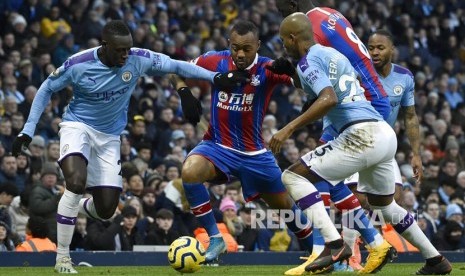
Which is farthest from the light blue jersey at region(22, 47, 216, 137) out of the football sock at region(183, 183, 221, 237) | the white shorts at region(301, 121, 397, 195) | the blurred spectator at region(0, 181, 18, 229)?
the blurred spectator at region(0, 181, 18, 229)

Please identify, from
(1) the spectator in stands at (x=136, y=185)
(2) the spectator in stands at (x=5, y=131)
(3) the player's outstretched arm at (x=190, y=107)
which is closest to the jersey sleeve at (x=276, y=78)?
(3) the player's outstretched arm at (x=190, y=107)

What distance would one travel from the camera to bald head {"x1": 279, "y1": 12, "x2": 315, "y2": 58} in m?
11.8

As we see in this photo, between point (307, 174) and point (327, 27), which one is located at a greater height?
point (327, 27)

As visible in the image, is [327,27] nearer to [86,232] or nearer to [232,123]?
[232,123]

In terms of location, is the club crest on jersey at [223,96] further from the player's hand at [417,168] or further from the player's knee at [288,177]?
the player's hand at [417,168]

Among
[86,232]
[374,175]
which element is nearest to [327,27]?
[374,175]

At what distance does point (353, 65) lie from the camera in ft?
42.6

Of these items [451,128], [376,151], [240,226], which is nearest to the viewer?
[376,151]

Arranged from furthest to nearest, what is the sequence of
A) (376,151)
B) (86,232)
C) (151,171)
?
(151,171)
(86,232)
(376,151)

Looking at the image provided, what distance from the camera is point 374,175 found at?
11.9 m

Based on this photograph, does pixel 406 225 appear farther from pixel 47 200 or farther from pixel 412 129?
pixel 47 200

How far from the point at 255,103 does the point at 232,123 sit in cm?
35

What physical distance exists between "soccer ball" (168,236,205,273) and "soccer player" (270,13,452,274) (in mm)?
1281

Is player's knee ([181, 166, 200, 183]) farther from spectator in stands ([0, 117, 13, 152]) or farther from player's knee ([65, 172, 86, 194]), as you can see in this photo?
spectator in stands ([0, 117, 13, 152])
